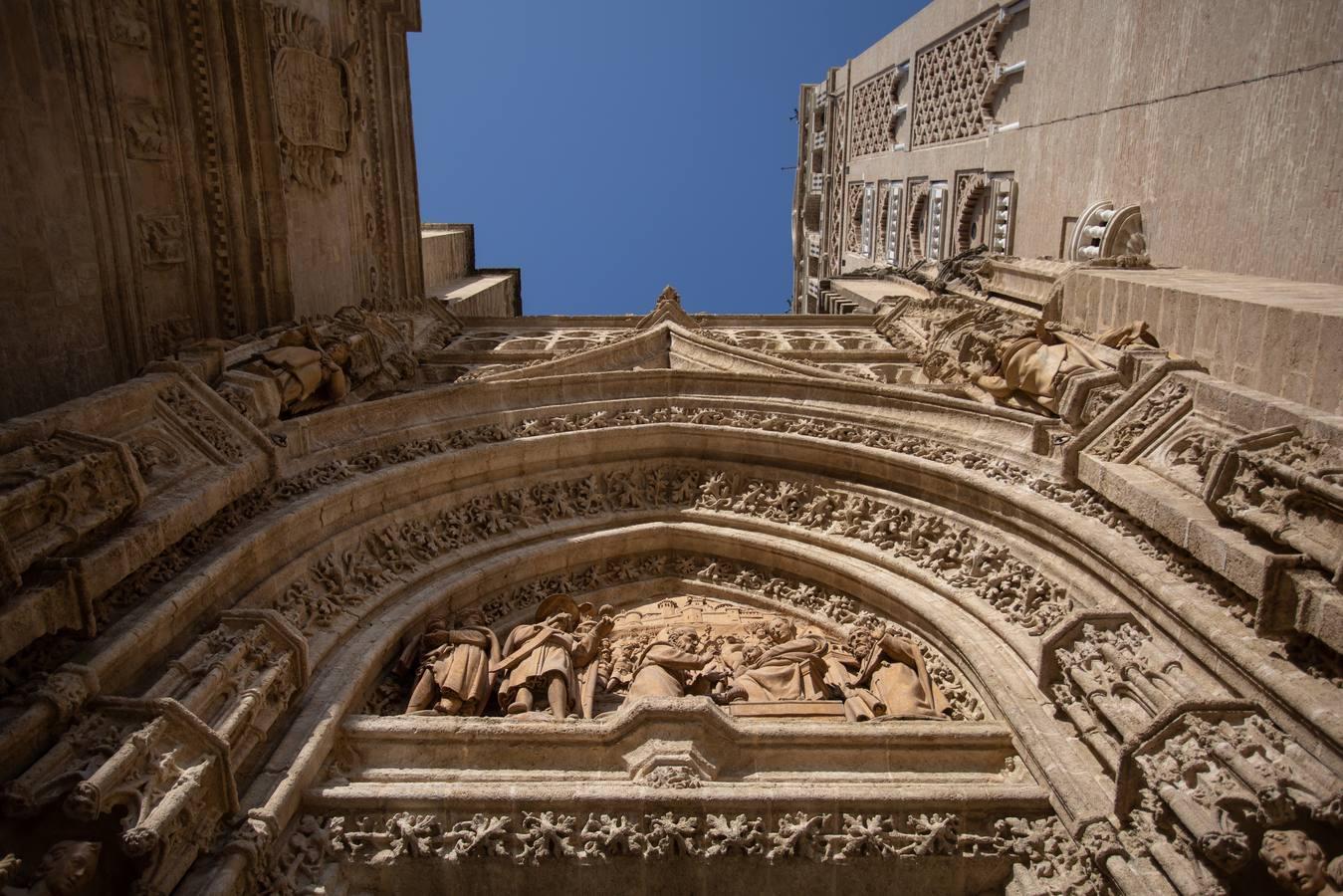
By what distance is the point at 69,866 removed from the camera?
391 centimetres

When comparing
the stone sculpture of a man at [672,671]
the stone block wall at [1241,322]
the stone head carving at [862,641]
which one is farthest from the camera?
the stone head carving at [862,641]

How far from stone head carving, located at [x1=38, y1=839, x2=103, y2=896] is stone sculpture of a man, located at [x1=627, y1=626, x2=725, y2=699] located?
3.36 m

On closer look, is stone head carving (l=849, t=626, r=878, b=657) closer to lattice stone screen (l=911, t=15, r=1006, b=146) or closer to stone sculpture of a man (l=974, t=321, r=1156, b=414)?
stone sculpture of a man (l=974, t=321, r=1156, b=414)

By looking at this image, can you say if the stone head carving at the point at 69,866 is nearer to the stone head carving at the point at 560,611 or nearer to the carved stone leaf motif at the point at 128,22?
the stone head carving at the point at 560,611

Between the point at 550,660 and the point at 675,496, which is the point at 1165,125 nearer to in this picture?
the point at 675,496

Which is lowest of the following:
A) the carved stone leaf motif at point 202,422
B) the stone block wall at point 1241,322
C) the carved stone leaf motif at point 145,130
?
the carved stone leaf motif at point 202,422

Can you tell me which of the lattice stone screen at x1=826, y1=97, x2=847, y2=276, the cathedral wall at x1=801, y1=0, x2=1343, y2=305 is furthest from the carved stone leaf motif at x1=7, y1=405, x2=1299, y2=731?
the lattice stone screen at x1=826, y1=97, x2=847, y2=276

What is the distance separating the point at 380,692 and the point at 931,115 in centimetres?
1710

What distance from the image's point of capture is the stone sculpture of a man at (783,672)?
6.74m

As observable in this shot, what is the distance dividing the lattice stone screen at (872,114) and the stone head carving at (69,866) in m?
22.1

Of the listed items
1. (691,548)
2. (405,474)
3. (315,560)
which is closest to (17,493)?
(315,560)

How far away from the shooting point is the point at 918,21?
64.2 feet

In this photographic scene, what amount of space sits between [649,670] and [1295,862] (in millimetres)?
4095

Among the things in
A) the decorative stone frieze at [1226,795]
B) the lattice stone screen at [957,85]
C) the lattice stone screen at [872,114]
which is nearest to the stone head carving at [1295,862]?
the decorative stone frieze at [1226,795]
